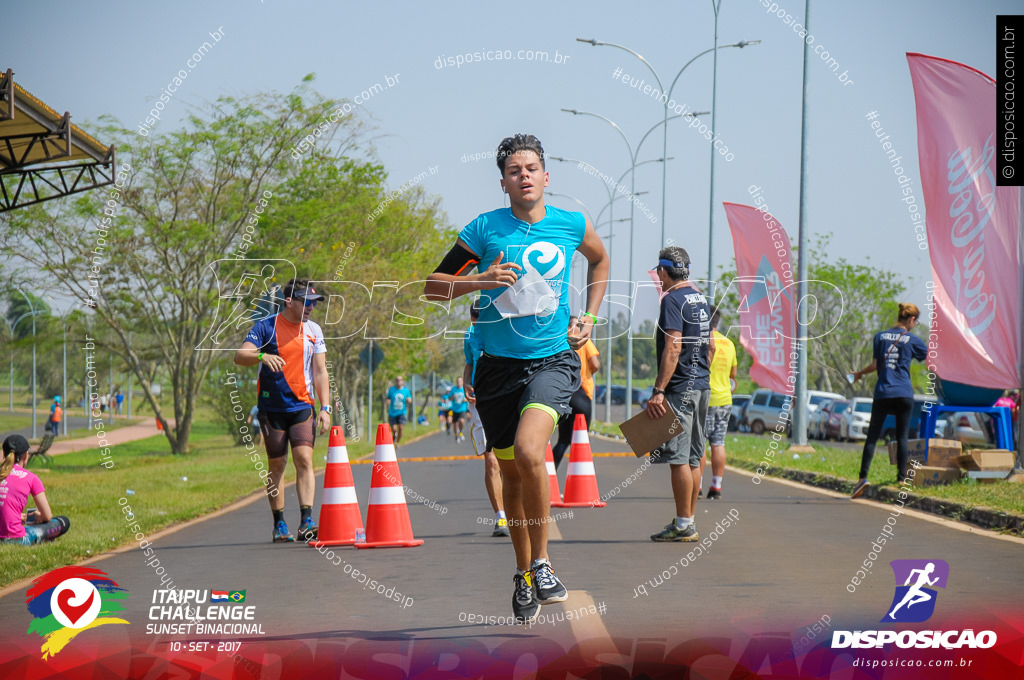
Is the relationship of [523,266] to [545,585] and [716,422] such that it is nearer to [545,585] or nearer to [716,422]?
[545,585]

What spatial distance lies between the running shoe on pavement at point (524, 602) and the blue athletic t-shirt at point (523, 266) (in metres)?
1.03

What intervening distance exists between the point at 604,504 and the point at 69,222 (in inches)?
683

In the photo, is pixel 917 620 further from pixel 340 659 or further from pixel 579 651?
pixel 340 659

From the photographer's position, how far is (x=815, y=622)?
221 inches

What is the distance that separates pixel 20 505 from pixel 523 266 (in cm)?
550

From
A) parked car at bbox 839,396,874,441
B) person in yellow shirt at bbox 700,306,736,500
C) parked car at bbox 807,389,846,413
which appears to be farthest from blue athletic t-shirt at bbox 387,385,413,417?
person in yellow shirt at bbox 700,306,736,500

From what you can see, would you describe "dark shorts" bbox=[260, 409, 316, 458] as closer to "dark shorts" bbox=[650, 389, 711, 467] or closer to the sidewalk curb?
"dark shorts" bbox=[650, 389, 711, 467]

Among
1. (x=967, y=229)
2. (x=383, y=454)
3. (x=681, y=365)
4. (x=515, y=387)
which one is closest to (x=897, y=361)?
(x=967, y=229)

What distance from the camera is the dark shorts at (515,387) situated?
5.63 metres

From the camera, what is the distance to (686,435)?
933 centimetres

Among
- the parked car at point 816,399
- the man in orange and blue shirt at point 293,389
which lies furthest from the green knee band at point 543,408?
the parked car at point 816,399

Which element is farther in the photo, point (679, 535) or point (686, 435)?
point (686, 435)

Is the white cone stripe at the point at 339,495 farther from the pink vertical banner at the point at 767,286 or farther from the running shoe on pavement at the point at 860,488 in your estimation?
the pink vertical banner at the point at 767,286

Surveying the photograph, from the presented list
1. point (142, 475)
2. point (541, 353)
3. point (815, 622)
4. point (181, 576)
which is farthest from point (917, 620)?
point (142, 475)
